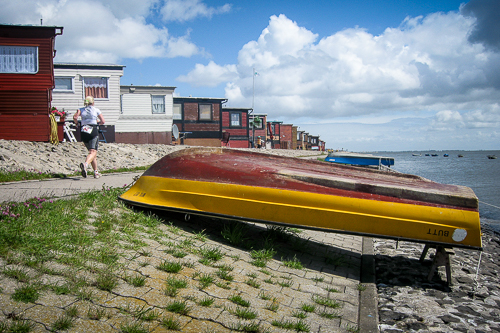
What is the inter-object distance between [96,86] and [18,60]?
7.81m

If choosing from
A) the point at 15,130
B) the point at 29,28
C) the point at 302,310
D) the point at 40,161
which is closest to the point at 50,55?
the point at 29,28

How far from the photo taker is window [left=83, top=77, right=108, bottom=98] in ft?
76.9

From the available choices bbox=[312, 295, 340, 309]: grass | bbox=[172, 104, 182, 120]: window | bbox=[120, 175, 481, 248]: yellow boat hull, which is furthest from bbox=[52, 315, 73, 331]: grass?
bbox=[172, 104, 182, 120]: window

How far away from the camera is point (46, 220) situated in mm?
4371

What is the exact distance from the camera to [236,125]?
40844mm

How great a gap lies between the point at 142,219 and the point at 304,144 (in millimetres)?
79857

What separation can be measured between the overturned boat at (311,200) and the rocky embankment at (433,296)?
729 millimetres

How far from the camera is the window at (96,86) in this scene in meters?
23.5

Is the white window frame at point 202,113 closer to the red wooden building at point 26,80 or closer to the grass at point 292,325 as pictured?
the red wooden building at point 26,80

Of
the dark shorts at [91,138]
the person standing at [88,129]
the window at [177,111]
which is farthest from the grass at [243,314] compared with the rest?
the window at [177,111]

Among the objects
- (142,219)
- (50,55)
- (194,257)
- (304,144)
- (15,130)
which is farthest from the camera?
(304,144)

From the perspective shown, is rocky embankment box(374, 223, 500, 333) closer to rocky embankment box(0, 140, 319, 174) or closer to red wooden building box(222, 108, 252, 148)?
rocky embankment box(0, 140, 319, 174)

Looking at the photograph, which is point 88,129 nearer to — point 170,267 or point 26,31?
point 170,267

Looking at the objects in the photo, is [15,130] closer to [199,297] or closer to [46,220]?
[46,220]
